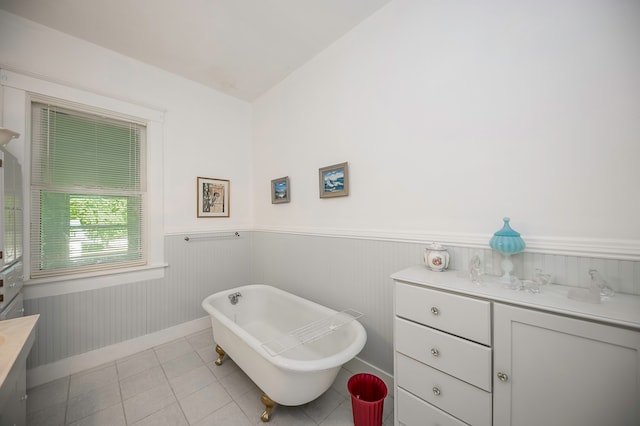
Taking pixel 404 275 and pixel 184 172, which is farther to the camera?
pixel 184 172

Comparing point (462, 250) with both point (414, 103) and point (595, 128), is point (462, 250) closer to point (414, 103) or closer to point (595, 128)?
point (595, 128)

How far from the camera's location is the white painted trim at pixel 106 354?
6.03ft

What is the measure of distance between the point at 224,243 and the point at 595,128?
320 centimetres

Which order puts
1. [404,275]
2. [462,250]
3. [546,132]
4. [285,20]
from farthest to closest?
[285,20], [462,250], [404,275], [546,132]

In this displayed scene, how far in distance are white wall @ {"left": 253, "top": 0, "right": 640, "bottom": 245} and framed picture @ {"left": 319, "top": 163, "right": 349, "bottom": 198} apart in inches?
3.0

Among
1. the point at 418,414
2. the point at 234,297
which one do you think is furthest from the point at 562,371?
the point at 234,297

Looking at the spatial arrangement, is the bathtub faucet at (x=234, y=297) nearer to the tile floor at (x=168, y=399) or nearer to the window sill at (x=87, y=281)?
the tile floor at (x=168, y=399)

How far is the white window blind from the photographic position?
76.6 inches

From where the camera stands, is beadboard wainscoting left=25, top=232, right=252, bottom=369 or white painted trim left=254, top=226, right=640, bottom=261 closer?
white painted trim left=254, top=226, right=640, bottom=261

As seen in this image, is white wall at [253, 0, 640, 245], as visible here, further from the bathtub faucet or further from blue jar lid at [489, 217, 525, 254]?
the bathtub faucet

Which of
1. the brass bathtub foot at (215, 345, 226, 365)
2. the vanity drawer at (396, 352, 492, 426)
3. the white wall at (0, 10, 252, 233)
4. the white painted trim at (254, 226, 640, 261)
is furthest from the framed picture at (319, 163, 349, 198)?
the brass bathtub foot at (215, 345, 226, 365)

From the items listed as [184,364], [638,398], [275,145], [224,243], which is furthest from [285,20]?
[184,364]

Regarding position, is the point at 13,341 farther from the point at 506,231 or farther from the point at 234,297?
the point at 506,231

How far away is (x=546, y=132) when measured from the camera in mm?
1184
